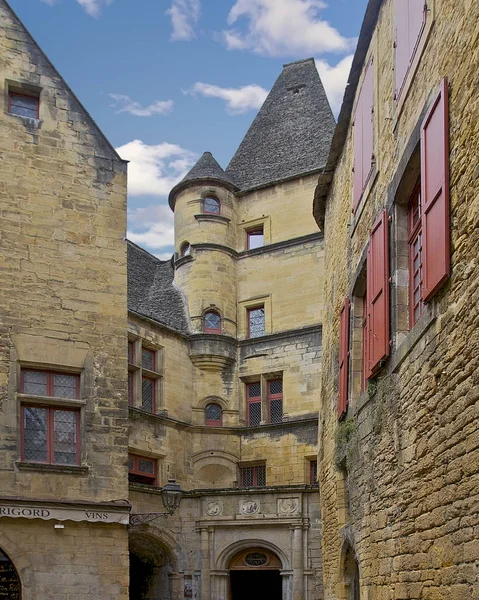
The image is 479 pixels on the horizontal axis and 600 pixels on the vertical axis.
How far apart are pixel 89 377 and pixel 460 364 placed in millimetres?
8365

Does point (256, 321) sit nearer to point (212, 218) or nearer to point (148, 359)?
point (212, 218)

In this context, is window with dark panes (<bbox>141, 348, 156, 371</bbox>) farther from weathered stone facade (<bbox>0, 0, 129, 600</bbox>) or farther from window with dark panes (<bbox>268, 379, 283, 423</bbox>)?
weathered stone facade (<bbox>0, 0, 129, 600</bbox>)

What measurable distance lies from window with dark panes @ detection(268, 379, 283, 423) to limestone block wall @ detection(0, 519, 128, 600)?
8.93 m

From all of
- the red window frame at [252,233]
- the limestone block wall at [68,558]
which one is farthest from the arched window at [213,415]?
the limestone block wall at [68,558]

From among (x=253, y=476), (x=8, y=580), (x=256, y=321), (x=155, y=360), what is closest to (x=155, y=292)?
(x=256, y=321)

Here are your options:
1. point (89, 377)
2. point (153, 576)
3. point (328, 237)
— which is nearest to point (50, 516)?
point (89, 377)

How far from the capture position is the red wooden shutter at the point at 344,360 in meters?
10.9

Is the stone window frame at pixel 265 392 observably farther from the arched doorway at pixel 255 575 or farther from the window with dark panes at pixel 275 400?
the arched doorway at pixel 255 575

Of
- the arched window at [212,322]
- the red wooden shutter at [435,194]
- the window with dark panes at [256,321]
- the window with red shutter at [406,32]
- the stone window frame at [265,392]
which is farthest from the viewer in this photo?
the window with dark panes at [256,321]

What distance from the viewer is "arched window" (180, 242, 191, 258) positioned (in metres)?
23.0

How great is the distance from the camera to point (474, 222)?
19.2 feet

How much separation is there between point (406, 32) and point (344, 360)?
161 inches

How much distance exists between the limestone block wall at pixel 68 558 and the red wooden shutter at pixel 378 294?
5.47 meters

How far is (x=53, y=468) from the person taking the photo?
13000mm
